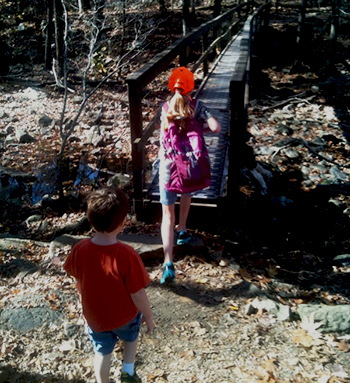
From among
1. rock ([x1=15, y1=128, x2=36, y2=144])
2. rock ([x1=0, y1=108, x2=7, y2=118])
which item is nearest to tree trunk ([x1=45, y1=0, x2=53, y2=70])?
rock ([x1=0, y1=108, x2=7, y2=118])

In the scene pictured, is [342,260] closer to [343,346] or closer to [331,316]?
[331,316]

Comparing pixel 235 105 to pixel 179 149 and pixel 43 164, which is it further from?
pixel 43 164

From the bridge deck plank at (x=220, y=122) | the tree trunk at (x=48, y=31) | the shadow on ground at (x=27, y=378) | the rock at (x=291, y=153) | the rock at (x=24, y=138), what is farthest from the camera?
the tree trunk at (x=48, y=31)

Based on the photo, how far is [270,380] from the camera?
9.75 ft

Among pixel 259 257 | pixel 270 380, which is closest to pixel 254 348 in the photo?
pixel 270 380

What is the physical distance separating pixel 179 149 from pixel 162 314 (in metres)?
1.42

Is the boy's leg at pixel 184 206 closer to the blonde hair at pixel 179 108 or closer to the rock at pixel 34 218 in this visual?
the blonde hair at pixel 179 108

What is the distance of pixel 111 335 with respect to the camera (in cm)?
258

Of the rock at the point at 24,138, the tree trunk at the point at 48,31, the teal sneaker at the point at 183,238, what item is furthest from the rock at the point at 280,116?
the tree trunk at the point at 48,31

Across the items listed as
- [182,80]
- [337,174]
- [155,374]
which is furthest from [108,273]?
[337,174]

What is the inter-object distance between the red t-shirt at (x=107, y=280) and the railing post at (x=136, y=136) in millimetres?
2512

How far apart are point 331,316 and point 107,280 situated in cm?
220

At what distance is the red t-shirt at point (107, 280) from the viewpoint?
7.61ft

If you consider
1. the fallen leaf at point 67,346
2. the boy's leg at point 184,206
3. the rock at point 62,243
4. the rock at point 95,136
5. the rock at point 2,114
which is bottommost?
the rock at point 95,136
